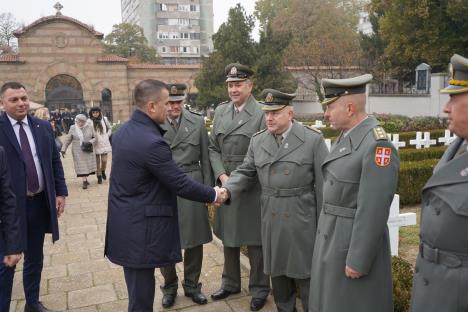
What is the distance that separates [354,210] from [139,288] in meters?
1.67

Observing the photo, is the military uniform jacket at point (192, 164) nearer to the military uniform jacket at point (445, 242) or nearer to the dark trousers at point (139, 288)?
the dark trousers at point (139, 288)

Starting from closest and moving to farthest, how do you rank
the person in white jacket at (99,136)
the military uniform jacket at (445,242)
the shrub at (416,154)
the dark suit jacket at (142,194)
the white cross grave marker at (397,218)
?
the military uniform jacket at (445,242)
the dark suit jacket at (142,194)
the white cross grave marker at (397,218)
the shrub at (416,154)
the person in white jacket at (99,136)

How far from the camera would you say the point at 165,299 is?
14.1ft

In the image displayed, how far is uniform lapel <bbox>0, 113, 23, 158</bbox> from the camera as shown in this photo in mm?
3877

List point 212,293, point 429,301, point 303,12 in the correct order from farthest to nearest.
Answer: point 303,12, point 212,293, point 429,301

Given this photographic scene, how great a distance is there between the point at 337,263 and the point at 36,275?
2925mm

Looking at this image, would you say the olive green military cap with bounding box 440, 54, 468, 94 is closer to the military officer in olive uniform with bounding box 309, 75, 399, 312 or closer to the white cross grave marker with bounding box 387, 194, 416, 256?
the military officer in olive uniform with bounding box 309, 75, 399, 312

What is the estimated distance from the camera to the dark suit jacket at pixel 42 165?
3.87 m

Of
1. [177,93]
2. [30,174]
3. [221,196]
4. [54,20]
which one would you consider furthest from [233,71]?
[54,20]

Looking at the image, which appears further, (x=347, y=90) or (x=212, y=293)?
(x=212, y=293)

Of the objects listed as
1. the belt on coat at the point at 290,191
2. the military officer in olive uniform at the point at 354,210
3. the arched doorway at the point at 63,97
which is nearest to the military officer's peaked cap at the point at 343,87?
the military officer in olive uniform at the point at 354,210

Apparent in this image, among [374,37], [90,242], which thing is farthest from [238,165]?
[374,37]

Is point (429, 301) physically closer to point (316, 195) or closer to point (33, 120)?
point (316, 195)

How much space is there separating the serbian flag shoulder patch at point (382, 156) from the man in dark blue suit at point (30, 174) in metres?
3.02
